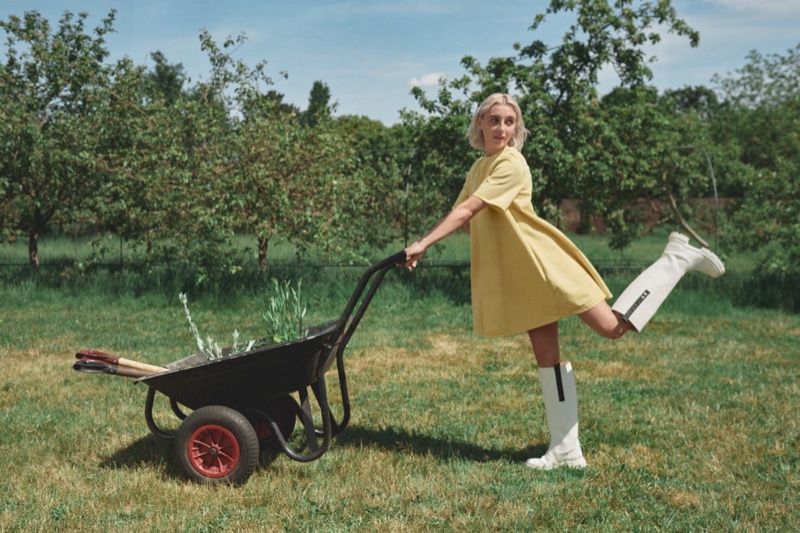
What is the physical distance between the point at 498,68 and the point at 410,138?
4.52ft

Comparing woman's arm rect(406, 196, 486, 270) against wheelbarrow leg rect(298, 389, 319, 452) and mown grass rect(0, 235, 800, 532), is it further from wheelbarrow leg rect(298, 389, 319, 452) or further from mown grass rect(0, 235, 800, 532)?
mown grass rect(0, 235, 800, 532)

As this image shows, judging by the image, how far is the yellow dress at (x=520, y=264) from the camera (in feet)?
12.8

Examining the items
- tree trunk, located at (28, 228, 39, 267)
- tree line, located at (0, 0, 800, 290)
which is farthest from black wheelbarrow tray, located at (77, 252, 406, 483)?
tree trunk, located at (28, 228, 39, 267)

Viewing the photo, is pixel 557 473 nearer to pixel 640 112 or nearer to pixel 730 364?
pixel 730 364

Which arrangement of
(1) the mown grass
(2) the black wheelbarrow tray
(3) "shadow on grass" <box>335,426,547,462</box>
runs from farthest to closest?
1. (3) "shadow on grass" <box>335,426,547,462</box>
2. (2) the black wheelbarrow tray
3. (1) the mown grass

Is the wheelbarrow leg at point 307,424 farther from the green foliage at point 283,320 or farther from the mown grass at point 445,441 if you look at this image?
the green foliage at point 283,320

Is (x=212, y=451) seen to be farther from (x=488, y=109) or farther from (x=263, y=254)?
(x=263, y=254)

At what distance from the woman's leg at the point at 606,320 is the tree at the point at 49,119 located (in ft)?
24.0

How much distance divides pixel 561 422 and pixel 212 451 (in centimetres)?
166

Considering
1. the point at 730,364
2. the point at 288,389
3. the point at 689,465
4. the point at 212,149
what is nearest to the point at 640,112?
the point at 730,364

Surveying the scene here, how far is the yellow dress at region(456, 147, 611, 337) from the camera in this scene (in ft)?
12.8

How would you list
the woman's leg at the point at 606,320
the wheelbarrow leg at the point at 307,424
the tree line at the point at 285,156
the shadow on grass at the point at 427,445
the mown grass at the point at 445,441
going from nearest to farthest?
the mown grass at the point at 445,441
the wheelbarrow leg at the point at 307,424
the woman's leg at the point at 606,320
the shadow on grass at the point at 427,445
the tree line at the point at 285,156

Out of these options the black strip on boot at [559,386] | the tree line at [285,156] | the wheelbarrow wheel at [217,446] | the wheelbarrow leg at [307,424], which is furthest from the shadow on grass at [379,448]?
the tree line at [285,156]

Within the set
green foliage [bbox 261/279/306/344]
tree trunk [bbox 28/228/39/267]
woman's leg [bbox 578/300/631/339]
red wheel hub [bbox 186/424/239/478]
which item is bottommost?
red wheel hub [bbox 186/424/239/478]
